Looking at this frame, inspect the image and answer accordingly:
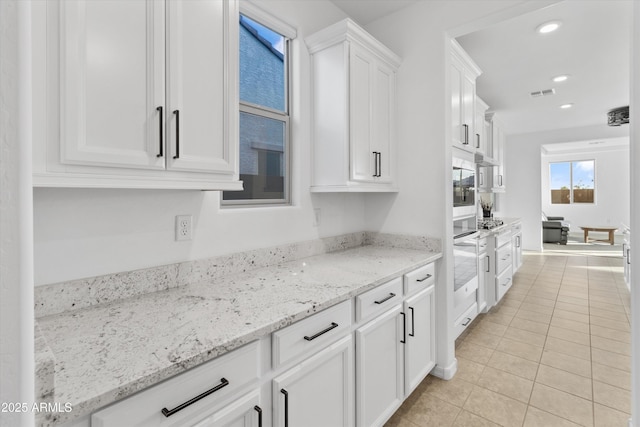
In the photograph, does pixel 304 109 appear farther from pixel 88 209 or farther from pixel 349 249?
pixel 88 209

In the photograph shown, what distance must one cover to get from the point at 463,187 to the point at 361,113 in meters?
1.19

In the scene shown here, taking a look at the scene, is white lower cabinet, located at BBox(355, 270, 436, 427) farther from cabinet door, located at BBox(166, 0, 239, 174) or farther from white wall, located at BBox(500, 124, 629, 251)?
white wall, located at BBox(500, 124, 629, 251)

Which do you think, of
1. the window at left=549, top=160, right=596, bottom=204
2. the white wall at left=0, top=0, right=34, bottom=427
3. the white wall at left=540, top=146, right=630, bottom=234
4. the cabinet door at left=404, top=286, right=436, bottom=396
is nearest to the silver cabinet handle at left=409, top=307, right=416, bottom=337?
the cabinet door at left=404, top=286, right=436, bottom=396

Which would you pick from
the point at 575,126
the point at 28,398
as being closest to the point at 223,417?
the point at 28,398

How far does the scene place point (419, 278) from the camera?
2078mm

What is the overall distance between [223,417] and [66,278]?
2.58 ft

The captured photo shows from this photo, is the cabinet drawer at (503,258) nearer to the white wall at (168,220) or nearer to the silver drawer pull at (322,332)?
the white wall at (168,220)

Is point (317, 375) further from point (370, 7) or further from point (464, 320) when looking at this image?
point (370, 7)

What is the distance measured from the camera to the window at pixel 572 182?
1026 centimetres

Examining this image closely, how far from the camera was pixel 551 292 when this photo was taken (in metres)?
4.42

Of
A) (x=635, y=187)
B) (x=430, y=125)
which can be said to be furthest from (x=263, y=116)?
(x=635, y=187)

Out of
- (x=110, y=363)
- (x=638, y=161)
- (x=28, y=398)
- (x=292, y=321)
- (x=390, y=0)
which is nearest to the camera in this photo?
(x=28, y=398)

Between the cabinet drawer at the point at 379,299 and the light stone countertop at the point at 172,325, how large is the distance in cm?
5

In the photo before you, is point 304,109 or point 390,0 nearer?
point 304,109
